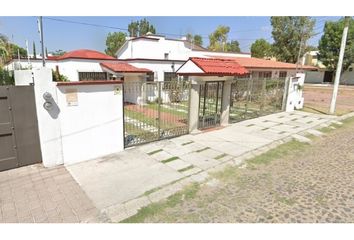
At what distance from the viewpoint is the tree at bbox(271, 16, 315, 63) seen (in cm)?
3580

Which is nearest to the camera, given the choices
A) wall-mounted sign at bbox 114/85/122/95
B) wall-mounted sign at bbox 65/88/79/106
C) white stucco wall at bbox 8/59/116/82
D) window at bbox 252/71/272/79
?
wall-mounted sign at bbox 65/88/79/106

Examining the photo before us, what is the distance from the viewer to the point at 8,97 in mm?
4879

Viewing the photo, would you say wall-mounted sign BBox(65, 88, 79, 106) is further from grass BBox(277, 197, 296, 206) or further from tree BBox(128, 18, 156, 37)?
tree BBox(128, 18, 156, 37)

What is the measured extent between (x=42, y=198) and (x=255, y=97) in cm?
1031

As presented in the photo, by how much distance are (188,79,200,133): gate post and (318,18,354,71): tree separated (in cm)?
3660

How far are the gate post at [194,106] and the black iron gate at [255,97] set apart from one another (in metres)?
2.78

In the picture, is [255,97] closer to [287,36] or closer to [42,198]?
[42,198]

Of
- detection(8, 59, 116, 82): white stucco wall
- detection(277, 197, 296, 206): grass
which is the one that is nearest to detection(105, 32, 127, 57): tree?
detection(8, 59, 116, 82): white stucco wall

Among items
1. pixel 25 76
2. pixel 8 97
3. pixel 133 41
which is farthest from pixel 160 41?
pixel 8 97

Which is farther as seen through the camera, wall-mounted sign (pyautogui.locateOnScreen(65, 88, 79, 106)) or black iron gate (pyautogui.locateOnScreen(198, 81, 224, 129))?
black iron gate (pyautogui.locateOnScreen(198, 81, 224, 129))

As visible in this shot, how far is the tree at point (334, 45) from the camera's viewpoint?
109ft

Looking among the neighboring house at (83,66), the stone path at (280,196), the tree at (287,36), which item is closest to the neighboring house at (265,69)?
the neighboring house at (83,66)

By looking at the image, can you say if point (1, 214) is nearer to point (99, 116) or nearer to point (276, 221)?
point (99, 116)

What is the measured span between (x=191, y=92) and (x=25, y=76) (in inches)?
207
